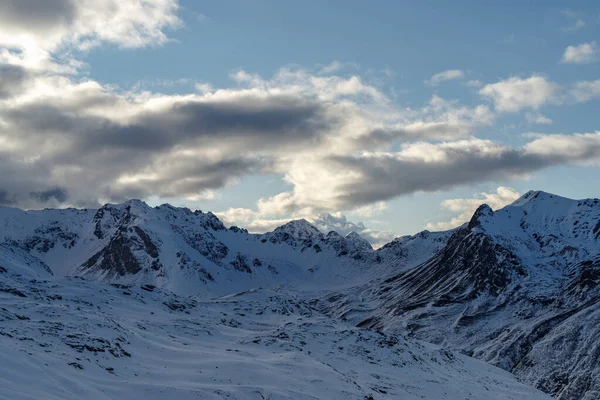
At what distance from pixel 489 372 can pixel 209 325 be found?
61017 mm

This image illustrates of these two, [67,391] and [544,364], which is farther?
[544,364]

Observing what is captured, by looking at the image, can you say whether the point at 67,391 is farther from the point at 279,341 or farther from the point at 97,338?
the point at 279,341

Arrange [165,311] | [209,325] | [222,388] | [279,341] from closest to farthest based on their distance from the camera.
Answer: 1. [222,388]
2. [279,341]
3. [209,325]
4. [165,311]

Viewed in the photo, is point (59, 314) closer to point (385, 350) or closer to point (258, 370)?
point (258, 370)

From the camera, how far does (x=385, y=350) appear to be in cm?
11438

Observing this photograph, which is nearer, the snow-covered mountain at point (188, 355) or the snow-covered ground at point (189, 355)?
the snow-covered ground at point (189, 355)

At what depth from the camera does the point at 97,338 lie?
77.1 metres

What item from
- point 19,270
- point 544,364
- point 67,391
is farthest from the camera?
point 544,364

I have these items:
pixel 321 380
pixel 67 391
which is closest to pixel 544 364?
pixel 321 380

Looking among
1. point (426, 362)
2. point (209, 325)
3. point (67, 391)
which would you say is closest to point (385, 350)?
point (426, 362)

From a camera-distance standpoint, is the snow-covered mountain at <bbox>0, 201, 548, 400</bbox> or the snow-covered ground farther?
the snow-covered mountain at <bbox>0, 201, 548, 400</bbox>

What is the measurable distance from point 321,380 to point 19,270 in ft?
303

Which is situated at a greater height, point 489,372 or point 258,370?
point 258,370

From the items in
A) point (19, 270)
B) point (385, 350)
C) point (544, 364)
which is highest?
point (19, 270)
